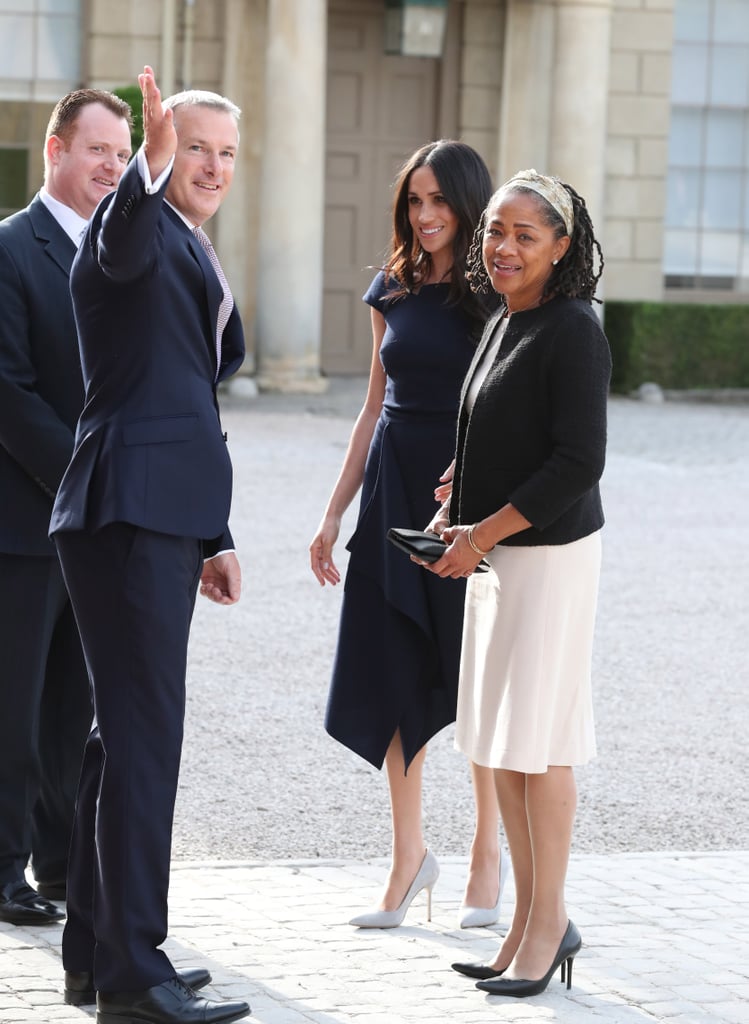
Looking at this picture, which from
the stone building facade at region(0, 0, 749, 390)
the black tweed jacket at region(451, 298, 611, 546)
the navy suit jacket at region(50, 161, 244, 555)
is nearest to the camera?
the navy suit jacket at region(50, 161, 244, 555)

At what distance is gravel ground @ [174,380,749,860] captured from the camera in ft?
17.0

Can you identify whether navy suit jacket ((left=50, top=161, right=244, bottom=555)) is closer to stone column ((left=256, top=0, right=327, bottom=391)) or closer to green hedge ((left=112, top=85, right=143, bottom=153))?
green hedge ((left=112, top=85, right=143, bottom=153))

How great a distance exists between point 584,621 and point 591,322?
2.07ft

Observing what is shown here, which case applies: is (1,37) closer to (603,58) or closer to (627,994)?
(603,58)

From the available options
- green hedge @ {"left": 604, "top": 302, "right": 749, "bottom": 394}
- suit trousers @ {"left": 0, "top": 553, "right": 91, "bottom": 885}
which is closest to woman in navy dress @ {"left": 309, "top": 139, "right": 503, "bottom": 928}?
suit trousers @ {"left": 0, "top": 553, "right": 91, "bottom": 885}

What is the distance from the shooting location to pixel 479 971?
391 centimetres

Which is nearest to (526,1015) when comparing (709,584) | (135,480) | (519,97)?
(135,480)

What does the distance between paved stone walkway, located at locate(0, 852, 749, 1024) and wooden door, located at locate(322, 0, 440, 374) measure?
1403cm

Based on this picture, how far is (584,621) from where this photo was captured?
12.4 ft

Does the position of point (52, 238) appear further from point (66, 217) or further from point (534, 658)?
point (534, 658)

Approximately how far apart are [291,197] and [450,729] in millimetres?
10701

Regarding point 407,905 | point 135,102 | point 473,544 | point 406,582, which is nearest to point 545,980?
point 407,905

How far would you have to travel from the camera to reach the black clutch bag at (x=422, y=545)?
3771 millimetres

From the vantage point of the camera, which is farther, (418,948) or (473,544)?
(418,948)
